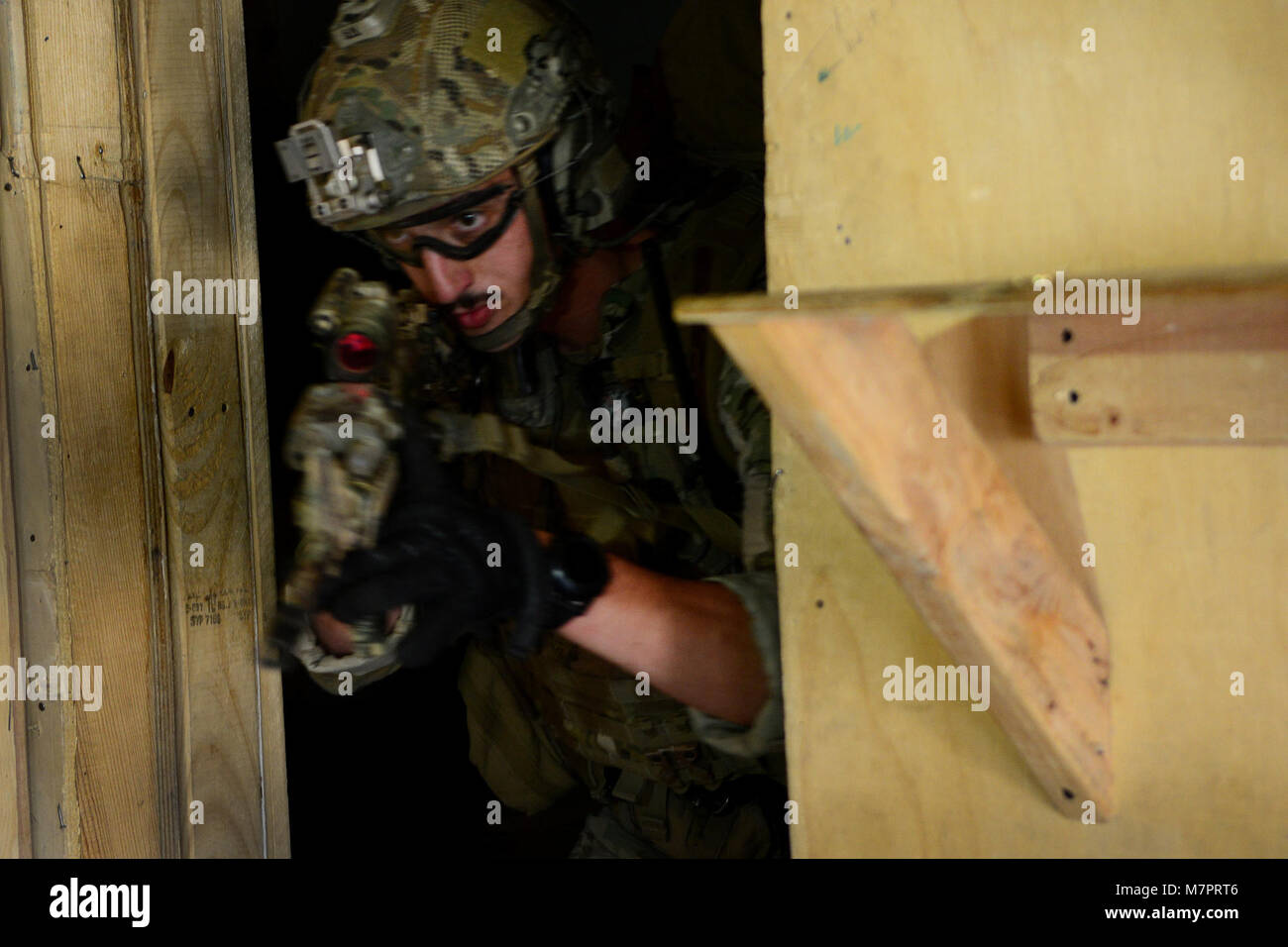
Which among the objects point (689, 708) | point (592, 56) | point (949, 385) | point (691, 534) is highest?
point (592, 56)

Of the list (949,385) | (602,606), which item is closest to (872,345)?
(949,385)

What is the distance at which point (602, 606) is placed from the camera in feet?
3.02

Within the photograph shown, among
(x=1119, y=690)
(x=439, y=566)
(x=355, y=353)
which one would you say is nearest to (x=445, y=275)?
(x=355, y=353)

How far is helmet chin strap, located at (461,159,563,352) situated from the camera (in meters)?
1.15

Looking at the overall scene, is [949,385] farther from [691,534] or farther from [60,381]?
[60,381]

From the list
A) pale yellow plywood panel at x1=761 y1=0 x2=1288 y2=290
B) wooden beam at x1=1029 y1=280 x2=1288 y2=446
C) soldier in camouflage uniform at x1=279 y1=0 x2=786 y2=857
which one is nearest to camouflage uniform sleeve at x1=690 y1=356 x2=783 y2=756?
soldier in camouflage uniform at x1=279 y1=0 x2=786 y2=857

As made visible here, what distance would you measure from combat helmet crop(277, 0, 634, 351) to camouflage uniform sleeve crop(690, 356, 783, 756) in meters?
0.31

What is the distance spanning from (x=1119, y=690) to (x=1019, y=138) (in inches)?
13.8

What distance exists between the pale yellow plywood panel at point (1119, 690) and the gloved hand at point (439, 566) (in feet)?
0.86

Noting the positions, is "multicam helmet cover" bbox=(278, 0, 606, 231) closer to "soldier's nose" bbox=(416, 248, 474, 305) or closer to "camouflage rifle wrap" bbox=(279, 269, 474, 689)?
"soldier's nose" bbox=(416, 248, 474, 305)

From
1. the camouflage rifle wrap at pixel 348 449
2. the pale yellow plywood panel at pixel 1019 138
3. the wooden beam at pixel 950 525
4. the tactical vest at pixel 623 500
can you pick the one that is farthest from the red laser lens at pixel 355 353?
the wooden beam at pixel 950 525

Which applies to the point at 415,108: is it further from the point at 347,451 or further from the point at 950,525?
the point at 950,525

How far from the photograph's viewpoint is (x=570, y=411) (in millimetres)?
1279

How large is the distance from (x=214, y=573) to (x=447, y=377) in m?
0.35
